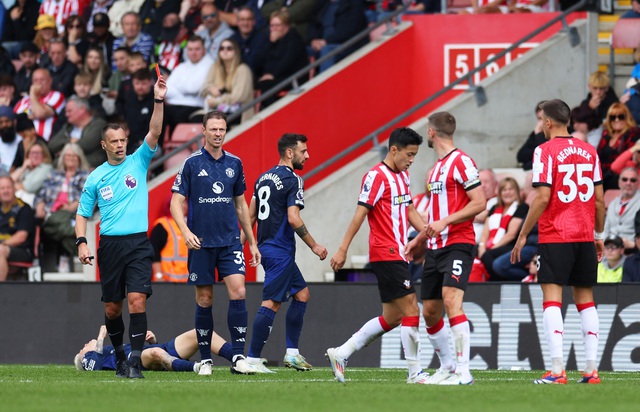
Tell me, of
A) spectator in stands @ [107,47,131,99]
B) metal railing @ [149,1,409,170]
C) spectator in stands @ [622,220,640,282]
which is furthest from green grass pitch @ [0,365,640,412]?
spectator in stands @ [107,47,131,99]

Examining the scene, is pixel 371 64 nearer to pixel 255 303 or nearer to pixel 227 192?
pixel 255 303

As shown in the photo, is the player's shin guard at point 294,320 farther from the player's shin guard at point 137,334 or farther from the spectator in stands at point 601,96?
the spectator in stands at point 601,96

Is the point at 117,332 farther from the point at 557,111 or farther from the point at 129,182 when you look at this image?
the point at 557,111

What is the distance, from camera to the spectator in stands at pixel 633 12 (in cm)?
1902

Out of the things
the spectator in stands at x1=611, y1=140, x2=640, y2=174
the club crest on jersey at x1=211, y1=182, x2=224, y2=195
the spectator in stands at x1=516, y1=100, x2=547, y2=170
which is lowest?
the club crest on jersey at x1=211, y1=182, x2=224, y2=195

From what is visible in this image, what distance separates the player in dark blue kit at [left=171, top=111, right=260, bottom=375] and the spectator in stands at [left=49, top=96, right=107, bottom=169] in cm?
819

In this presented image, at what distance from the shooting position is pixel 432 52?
21.4m

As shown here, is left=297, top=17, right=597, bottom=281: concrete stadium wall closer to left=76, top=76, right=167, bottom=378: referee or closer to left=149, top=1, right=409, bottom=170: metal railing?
left=149, top=1, right=409, bottom=170: metal railing

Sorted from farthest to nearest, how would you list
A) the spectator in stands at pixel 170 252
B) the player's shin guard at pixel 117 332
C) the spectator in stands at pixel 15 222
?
1. the spectator in stands at pixel 15 222
2. the spectator in stands at pixel 170 252
3. the player's shin guard at pixel 117 332

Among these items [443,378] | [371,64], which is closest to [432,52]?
[371,64]

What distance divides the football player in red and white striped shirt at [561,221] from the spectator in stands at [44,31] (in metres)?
14.2

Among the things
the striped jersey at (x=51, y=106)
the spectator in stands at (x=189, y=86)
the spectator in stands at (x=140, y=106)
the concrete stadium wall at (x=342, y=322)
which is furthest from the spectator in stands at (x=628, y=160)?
the striped jersey at (x=51, y=106)

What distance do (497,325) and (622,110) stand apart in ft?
13.0

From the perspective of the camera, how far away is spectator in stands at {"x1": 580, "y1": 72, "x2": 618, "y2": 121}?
59.7 ft
